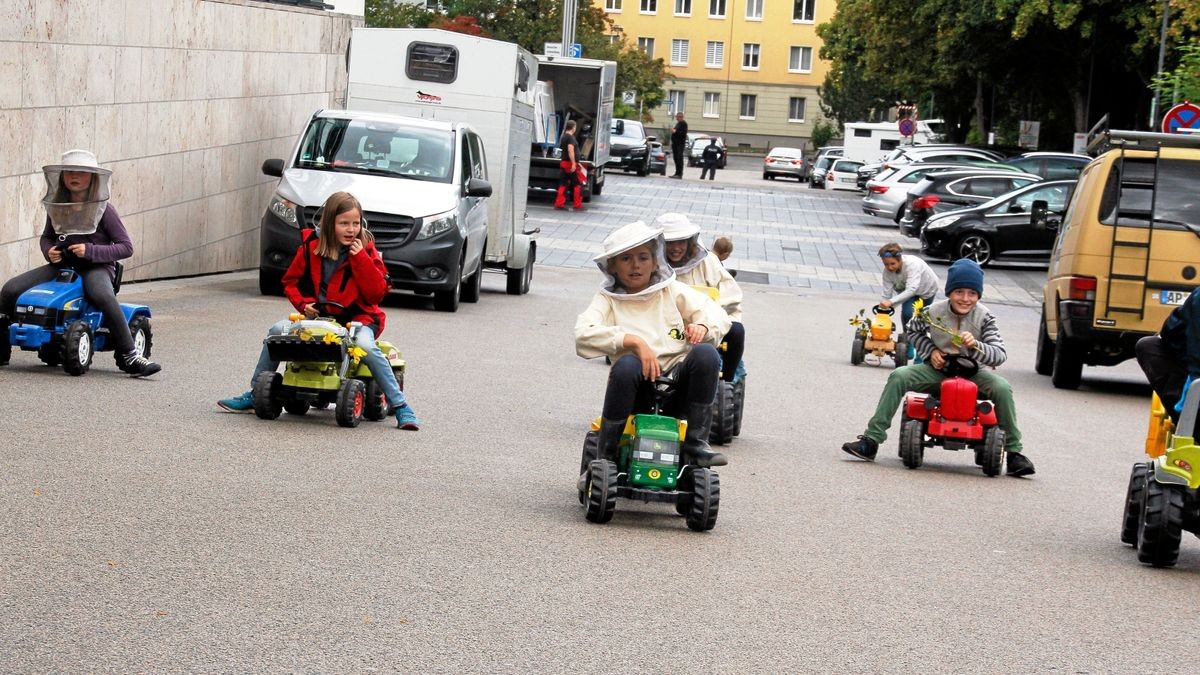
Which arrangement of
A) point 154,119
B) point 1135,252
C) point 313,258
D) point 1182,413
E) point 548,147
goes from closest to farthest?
1. point 1182,413
2. point 313,258
3. point 1135,252
4. point 154,119
5. point 548,147

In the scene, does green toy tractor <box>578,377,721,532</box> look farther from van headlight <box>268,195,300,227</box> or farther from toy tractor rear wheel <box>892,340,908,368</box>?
van headlight <box>268,195,300,227</box>

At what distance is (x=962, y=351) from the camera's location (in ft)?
36.1

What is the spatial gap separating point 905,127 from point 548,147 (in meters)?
26.5

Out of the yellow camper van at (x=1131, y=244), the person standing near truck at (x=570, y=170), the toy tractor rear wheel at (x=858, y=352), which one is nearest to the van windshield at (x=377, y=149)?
the toy tractor rear wheel at (x=858, y=352)

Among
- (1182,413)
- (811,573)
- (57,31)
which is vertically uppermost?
(57,31)

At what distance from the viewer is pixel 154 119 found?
19.6 m

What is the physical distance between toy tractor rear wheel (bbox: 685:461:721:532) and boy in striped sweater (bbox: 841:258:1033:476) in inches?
131

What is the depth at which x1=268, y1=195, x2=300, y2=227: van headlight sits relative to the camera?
19547 millimetres

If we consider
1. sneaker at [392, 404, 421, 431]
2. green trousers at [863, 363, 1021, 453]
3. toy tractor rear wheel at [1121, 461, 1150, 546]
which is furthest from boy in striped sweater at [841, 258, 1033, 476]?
sneaker at [392, 404, 421, 431]

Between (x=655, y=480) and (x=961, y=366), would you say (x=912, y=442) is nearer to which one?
(x=961, y=366)

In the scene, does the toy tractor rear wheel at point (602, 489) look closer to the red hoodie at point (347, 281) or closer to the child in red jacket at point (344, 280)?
the child in red jacket at point (344, 280)

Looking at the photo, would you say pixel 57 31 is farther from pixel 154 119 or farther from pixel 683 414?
pixel 683 414

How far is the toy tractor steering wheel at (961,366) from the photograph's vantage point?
11062mm

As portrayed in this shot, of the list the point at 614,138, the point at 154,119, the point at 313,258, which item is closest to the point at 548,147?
the point at 614,138
